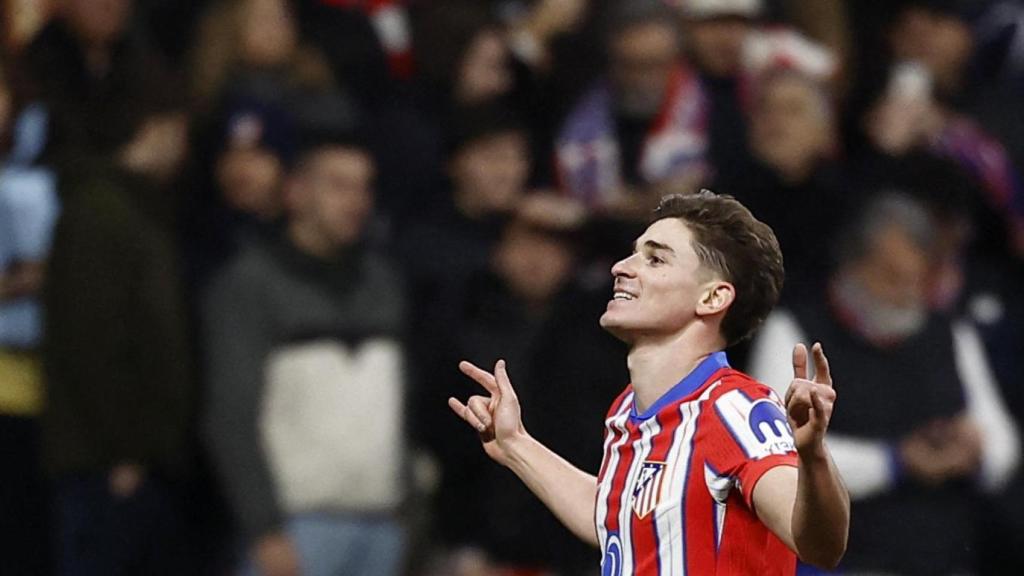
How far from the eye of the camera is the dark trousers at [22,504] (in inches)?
281

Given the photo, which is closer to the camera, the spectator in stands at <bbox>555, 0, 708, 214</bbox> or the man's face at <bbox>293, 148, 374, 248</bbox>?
the man's face at <bbox>293, 148, 374, 248</bbox>

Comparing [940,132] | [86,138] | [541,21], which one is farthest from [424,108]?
[940,132]

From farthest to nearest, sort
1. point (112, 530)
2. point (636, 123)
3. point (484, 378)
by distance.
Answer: point (636, 123), point (112, 530), point (484, 378)

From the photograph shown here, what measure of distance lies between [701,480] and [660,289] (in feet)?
1.37

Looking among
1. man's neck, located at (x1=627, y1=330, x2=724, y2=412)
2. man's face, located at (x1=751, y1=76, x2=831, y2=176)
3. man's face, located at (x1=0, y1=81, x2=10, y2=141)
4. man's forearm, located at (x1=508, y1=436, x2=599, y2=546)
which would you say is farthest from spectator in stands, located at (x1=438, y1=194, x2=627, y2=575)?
man's neck, located at (x1=627, y1=330, x2=724, y2=412)

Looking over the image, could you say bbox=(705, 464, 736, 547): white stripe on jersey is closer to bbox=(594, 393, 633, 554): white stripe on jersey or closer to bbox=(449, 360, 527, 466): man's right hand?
bbox=(594, 393, 633, 554): white stripe on jersey

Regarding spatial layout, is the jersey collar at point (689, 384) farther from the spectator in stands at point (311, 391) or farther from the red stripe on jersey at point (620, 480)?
the spectator in stands at point (311, 391)

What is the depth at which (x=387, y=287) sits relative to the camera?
294 inches

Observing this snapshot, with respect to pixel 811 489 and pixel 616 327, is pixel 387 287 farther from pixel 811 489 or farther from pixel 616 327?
pixel 811 489

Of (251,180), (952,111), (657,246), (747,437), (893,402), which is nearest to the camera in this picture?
(747,437)

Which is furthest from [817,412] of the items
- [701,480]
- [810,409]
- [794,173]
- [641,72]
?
[641,72]

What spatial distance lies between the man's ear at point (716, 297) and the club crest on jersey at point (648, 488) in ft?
1.07

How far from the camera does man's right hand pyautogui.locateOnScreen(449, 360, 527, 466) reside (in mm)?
4117

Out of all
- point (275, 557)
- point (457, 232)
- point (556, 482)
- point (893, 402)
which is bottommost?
point (275, 557)
